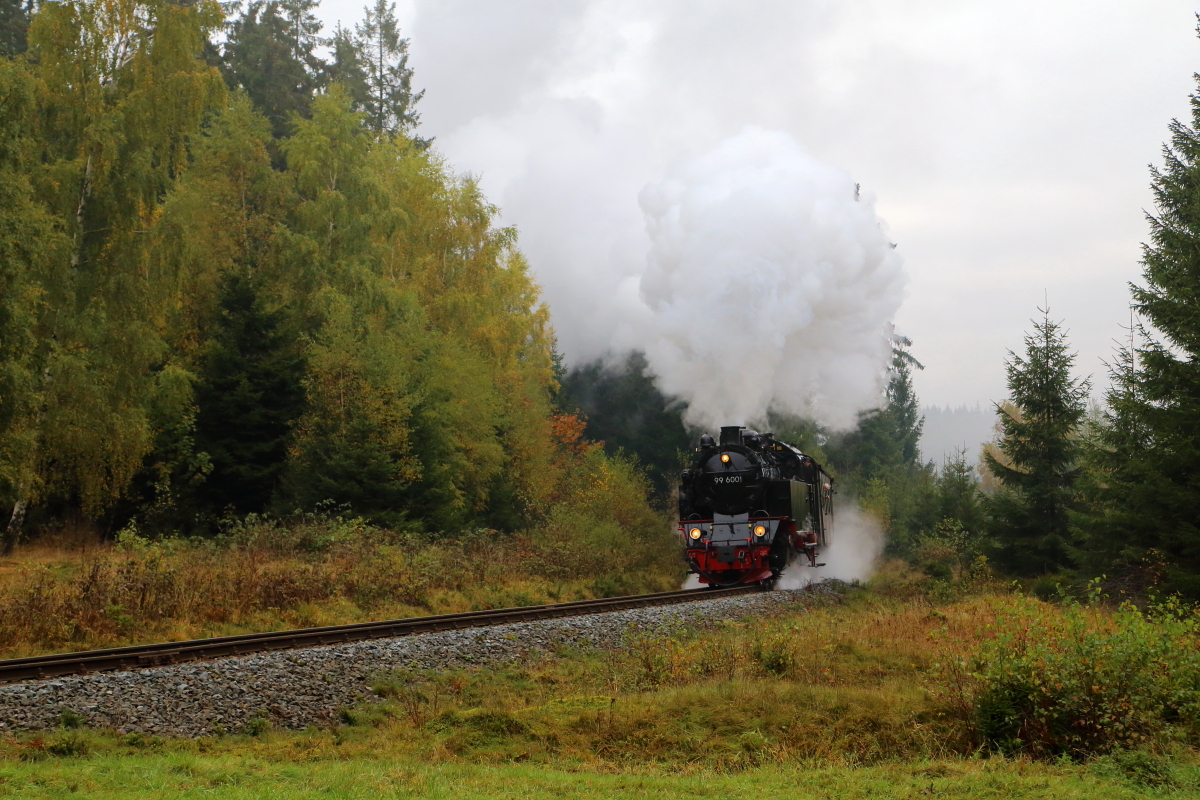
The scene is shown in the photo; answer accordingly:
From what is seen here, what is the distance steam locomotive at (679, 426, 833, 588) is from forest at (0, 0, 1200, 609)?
3.77 m

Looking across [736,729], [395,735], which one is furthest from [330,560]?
[736,729]

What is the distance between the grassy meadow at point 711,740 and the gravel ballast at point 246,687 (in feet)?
0.88

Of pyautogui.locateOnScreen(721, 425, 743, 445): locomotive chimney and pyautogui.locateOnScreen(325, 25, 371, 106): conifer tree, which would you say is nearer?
pyautogui.locateOnScreen(721, 425, 743, 445): locomotive chimney

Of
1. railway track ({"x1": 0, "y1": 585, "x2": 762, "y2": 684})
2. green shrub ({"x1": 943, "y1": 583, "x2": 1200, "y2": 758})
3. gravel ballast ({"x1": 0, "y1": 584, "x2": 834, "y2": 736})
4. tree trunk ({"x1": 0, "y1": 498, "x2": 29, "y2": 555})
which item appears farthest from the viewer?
tree trunk ({"x1": 0, "y1": 498, "x2": 29, "y2": 555})

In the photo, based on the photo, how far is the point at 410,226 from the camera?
35.0 metres

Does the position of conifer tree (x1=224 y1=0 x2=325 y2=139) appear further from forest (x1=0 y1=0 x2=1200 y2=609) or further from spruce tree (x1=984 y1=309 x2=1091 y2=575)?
spruce tree (x1=984 y1=309 x2=1091 y2=575)

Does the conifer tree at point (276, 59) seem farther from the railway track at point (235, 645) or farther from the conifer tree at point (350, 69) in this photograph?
the railway track at point (235, 645)

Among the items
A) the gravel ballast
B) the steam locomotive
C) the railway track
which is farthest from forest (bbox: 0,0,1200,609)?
the gravel ballast

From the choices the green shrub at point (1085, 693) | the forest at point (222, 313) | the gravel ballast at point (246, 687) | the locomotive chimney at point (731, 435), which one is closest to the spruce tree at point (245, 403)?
the forest at point (222, 313)

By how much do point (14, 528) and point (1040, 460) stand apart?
2505cm

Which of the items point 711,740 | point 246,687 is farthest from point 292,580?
point 711,740

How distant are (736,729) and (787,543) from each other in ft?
47.7

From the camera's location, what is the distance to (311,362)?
26.2 metres

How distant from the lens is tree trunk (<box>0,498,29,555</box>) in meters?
20.9
